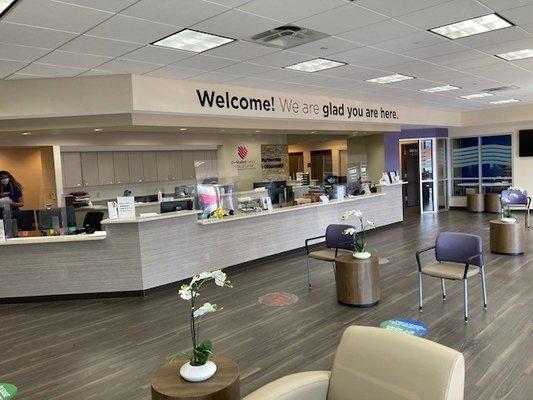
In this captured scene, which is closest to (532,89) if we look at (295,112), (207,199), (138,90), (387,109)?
(387,109)

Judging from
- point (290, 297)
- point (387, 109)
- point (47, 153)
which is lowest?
point (290, 297)

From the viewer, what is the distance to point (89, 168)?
10.4m

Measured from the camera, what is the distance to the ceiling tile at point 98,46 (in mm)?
4020

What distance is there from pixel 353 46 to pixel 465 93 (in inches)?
202

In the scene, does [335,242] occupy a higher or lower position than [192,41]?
lower

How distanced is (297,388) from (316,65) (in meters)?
4.60

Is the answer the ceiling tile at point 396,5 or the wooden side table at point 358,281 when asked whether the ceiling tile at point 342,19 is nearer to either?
the ceiling tile at point 396,5

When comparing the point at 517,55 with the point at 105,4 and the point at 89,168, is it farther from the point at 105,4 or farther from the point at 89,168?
the point at 89,168

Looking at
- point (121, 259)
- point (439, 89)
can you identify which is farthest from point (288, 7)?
point (439, 89)

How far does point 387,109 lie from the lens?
9.70 m

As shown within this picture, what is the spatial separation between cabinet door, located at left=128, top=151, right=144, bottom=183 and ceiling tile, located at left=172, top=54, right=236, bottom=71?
636cm

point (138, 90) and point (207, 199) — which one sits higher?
point (138, 90)

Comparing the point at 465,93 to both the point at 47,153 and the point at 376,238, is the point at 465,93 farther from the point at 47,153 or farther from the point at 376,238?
the point at 47,153

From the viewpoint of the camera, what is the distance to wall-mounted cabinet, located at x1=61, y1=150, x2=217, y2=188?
10219 mm
